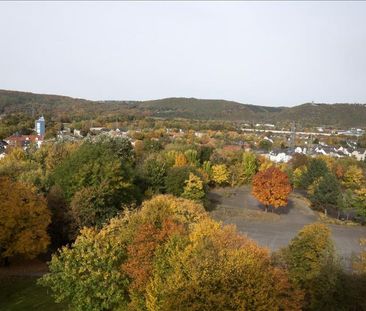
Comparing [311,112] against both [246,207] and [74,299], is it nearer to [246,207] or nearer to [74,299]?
[246,207]

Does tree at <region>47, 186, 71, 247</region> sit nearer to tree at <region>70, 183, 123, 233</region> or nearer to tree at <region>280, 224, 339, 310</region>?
tree at <region>70, 183, 123, 233</region>

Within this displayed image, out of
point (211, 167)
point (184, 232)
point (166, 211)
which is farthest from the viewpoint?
point (211, 167)

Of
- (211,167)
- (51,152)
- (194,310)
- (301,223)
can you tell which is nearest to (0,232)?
(194,310)

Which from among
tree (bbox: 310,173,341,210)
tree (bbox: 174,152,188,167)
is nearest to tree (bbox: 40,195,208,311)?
tree (bbox: 310,173,341,210)

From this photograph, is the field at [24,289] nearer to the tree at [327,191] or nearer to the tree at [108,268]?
the tree at [108,268]

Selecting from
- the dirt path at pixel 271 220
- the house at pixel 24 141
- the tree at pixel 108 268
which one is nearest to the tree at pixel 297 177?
the dirt path at pixel 271 220
